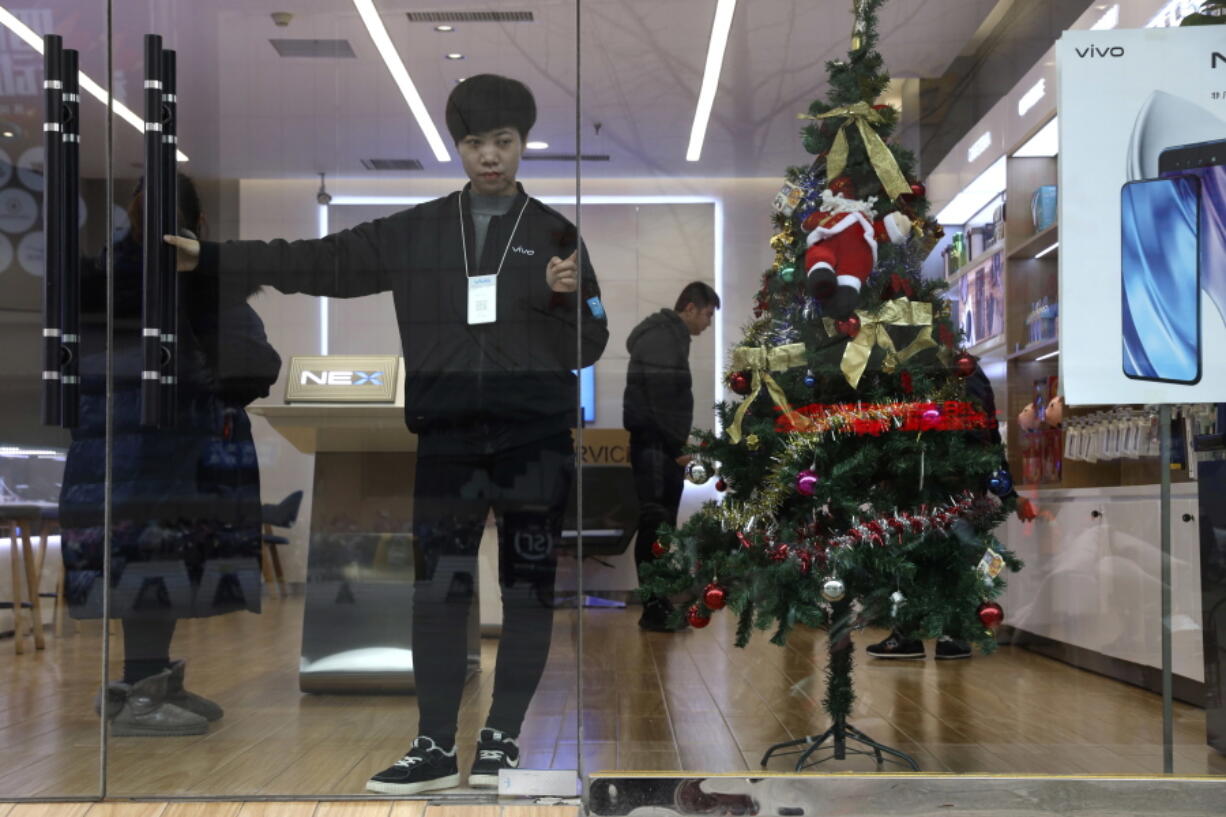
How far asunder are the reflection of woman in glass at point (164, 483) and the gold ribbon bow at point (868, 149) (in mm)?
1490

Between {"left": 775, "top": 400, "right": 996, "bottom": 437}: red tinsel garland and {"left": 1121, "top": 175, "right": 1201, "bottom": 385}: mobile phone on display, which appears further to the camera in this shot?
{"left": 1121, "top": 175, "right": 1201, "bottom": 385}: mobile phone on display

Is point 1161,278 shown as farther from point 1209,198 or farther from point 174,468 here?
point 174,468

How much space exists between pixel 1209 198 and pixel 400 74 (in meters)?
2.07

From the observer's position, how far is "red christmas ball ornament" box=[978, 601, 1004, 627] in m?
2.96

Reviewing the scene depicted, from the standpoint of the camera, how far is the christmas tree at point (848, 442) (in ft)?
9.84

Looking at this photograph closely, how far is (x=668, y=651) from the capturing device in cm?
315

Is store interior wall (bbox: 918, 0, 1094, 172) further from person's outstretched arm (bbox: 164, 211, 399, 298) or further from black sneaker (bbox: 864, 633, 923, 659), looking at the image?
person's outstretched arm (bbox: 164, 211, 399, 298)

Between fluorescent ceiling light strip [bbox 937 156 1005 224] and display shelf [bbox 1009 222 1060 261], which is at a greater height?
fluorescent ceiling light strip [bbox 937 156 1005 224]

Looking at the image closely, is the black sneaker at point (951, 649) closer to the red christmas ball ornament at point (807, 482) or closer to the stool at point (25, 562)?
the red christmas ball ornament at point (807, 482)

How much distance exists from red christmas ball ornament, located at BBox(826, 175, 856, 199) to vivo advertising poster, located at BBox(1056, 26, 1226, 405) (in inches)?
21.4

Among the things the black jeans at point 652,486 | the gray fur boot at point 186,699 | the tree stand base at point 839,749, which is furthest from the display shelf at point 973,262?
the gray fur boot at point 186,699

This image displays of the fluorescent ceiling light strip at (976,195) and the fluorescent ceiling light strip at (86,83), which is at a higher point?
the fluorescent ceiling light strip at (86,83)

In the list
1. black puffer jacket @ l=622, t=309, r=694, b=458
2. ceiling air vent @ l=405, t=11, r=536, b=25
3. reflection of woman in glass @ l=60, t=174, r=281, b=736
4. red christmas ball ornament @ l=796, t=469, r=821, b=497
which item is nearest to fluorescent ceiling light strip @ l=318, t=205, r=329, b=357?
reflection of woman in glass @ l=60, t=174, r=281, b=736

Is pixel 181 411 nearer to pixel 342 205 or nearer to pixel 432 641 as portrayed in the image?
pixel 342 205
